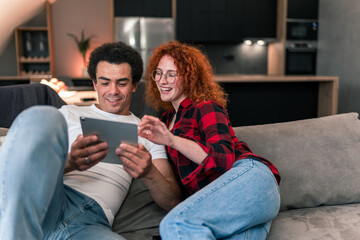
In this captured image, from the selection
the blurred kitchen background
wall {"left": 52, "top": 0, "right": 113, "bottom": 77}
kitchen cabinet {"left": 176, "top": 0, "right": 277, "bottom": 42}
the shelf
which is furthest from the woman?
wall {"left": 52, "top": 0, "right": 113, "bottom": 77}

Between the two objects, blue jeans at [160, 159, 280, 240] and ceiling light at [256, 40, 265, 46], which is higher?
ceiling light at [256, 40, 265, 46]

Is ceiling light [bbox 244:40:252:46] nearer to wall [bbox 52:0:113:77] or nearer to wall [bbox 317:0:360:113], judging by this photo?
wall [bbox 317:0:360:113]

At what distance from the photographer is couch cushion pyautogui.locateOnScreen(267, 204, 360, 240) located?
129cm

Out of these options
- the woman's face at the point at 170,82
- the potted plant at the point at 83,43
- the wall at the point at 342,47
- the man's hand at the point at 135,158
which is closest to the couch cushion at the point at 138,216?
the man's hand at the point at 135,158

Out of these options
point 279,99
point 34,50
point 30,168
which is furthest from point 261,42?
point 30,168

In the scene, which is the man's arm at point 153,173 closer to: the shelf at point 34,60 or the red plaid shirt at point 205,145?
the red plaid shirt at point 205,145

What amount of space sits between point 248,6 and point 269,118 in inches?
88.2

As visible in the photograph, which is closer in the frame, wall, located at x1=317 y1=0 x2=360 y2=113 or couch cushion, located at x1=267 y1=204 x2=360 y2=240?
couch cushion, located at x1=267 y1=204 x2=360 y2=240

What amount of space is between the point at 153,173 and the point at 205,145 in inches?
8.5

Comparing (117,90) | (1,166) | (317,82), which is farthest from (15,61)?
(1,166)

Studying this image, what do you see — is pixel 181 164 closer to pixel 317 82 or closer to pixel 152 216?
pixel 152 216

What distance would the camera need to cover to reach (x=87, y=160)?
1.18 meters

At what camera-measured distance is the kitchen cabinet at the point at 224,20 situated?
5730mm

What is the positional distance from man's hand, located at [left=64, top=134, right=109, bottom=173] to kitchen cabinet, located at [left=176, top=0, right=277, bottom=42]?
4835 mm
